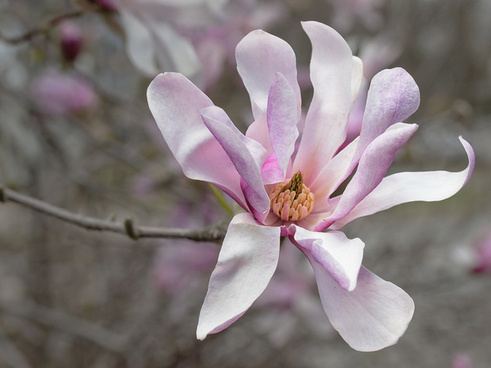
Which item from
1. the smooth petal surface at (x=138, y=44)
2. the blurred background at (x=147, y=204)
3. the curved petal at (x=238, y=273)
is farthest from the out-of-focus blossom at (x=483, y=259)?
the curved petal at (x=238, y=273)

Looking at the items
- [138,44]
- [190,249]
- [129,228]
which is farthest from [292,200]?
Result: [190,249]

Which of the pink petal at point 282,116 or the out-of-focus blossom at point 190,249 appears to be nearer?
the pink petal at point 282,116

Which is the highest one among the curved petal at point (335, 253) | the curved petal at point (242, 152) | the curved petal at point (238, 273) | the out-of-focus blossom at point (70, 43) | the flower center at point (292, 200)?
the curved petal at point (242, 152)

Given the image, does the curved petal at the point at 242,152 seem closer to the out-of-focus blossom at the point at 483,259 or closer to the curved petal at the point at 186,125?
the curved petal at the point at 186,125

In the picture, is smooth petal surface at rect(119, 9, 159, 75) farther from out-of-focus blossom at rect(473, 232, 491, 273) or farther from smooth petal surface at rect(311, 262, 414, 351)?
out-of-focus blossom at rect(473, 232, 491, 273)

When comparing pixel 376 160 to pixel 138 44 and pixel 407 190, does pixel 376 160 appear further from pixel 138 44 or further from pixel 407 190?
pixel 138 44

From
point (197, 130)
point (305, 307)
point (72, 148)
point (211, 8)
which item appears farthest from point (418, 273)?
A: point (197, 130)

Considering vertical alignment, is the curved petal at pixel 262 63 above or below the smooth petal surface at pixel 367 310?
above
